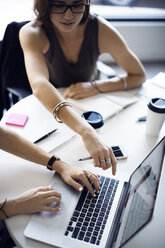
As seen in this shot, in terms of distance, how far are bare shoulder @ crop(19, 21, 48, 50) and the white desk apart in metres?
0.31

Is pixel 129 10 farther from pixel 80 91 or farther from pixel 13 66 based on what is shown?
pixel 80 91

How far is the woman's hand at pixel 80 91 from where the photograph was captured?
1.41 meters

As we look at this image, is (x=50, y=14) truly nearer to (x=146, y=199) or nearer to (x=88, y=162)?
(x=88, y=162)

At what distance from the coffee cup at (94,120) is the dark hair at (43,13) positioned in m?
0.61

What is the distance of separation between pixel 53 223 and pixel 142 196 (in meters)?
0.30

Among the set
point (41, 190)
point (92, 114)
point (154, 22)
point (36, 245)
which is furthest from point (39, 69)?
point (154, 22)

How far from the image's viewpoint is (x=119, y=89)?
4.95ft

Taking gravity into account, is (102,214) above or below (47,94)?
below

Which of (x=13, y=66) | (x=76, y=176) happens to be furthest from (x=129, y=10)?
(x=76, y=176)

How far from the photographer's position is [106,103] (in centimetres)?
138

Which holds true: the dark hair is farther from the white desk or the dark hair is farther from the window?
the window

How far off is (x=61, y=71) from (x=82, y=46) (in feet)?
0.67

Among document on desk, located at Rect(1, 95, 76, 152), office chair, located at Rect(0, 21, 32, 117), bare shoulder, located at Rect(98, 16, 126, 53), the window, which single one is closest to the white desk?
document on desk, located at Rect(1, 95, 76, 152)

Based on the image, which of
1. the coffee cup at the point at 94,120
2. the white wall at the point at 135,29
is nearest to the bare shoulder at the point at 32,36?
the coffee cup at the point at 94,120
